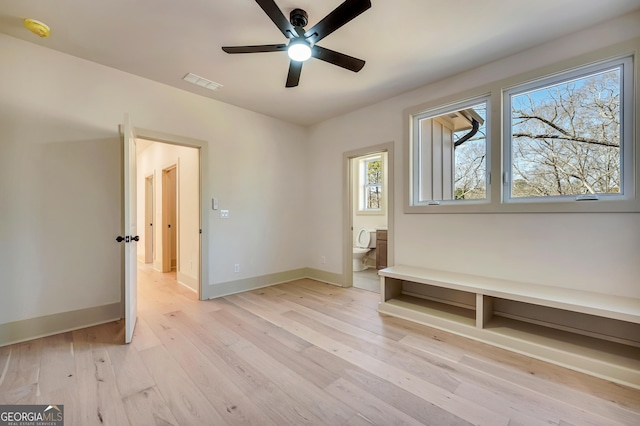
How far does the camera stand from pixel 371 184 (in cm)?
594

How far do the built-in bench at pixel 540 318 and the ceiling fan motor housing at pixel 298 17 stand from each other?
8.40ft

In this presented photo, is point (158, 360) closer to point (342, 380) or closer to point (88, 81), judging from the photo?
point (342, 380)

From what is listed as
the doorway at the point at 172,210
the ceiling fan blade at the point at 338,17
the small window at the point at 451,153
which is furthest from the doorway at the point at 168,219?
the small window at the point at 451,153

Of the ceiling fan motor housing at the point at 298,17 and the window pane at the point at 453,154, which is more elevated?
the ceiling fan motor housing at the point at 298,17

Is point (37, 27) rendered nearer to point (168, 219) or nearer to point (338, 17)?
point (338, 17)

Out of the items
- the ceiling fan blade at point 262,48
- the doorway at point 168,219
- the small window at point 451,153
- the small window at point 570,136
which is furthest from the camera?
the doorway at point 168,219

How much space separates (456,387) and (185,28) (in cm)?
344

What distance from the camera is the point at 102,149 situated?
110 inches

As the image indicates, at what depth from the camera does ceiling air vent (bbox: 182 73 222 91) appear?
9.82 feet

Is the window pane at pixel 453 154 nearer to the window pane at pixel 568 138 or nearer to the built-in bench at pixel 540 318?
the window pane at pixel 568 138

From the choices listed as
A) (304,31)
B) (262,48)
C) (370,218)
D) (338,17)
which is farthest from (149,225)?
(338,17)

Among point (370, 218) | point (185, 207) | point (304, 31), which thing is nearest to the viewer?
point (304, 31)

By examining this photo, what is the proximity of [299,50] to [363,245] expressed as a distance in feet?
13.8

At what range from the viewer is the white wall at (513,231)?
7.08 ft
